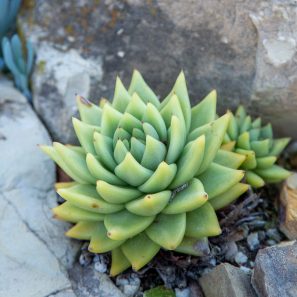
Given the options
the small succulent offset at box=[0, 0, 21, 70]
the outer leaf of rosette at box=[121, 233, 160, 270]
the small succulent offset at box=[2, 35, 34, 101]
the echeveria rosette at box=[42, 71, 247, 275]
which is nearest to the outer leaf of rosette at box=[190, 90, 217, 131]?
the echeveria rosette at box=[42, 71, 247, 275]

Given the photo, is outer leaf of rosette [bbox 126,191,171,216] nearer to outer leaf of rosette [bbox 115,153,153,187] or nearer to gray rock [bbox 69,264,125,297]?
outer leaf of rosette [bbox 115,153,153,187]

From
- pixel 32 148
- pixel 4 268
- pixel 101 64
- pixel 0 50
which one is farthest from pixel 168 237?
pixel 0 50

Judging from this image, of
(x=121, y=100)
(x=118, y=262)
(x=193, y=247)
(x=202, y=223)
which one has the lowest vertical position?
(x=118, y=262)

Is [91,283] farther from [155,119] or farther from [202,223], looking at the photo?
[155,119]

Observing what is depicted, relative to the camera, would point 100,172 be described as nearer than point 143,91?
Yes

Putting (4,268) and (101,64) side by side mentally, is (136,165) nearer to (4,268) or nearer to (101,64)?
(4,268)

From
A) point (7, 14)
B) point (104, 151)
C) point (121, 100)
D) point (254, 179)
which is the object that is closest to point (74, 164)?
point (104, 151)

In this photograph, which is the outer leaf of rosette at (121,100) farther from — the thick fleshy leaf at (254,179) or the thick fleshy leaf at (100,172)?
the thick fleshy leaf at (254,179)
